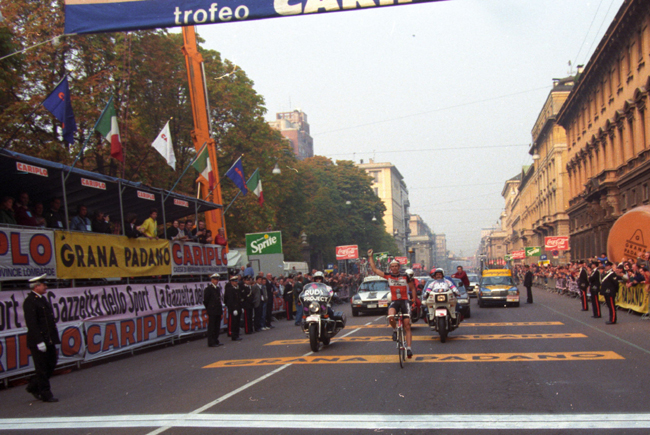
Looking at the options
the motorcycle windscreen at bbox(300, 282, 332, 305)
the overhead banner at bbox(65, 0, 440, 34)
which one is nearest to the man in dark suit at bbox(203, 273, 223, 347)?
the motorcycle windscreen at bbox(300, 282, 332, 305)

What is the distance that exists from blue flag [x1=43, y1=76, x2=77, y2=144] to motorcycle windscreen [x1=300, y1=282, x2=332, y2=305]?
6398mm

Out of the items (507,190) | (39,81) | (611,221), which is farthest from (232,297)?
(507,190)

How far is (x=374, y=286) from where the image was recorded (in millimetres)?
26281

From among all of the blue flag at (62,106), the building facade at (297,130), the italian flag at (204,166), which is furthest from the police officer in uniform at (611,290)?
the building facade at (297,130)

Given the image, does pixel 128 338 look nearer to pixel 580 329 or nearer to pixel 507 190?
pixel 580 329

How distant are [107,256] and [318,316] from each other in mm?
5306

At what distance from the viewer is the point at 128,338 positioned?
1497cm

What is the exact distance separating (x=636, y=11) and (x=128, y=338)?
32562 millimetres

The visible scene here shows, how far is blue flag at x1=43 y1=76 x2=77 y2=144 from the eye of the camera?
46.5 ft

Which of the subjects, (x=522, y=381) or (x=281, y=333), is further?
(x=281, y=333)

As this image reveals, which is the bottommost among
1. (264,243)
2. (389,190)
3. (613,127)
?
(264,243)

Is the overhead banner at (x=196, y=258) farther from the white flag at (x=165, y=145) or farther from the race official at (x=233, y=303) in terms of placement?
the white flag at (x=165, y=145)

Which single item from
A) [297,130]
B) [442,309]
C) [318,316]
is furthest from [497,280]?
[297,130]

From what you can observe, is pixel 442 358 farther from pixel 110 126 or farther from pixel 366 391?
pixel 110 126
